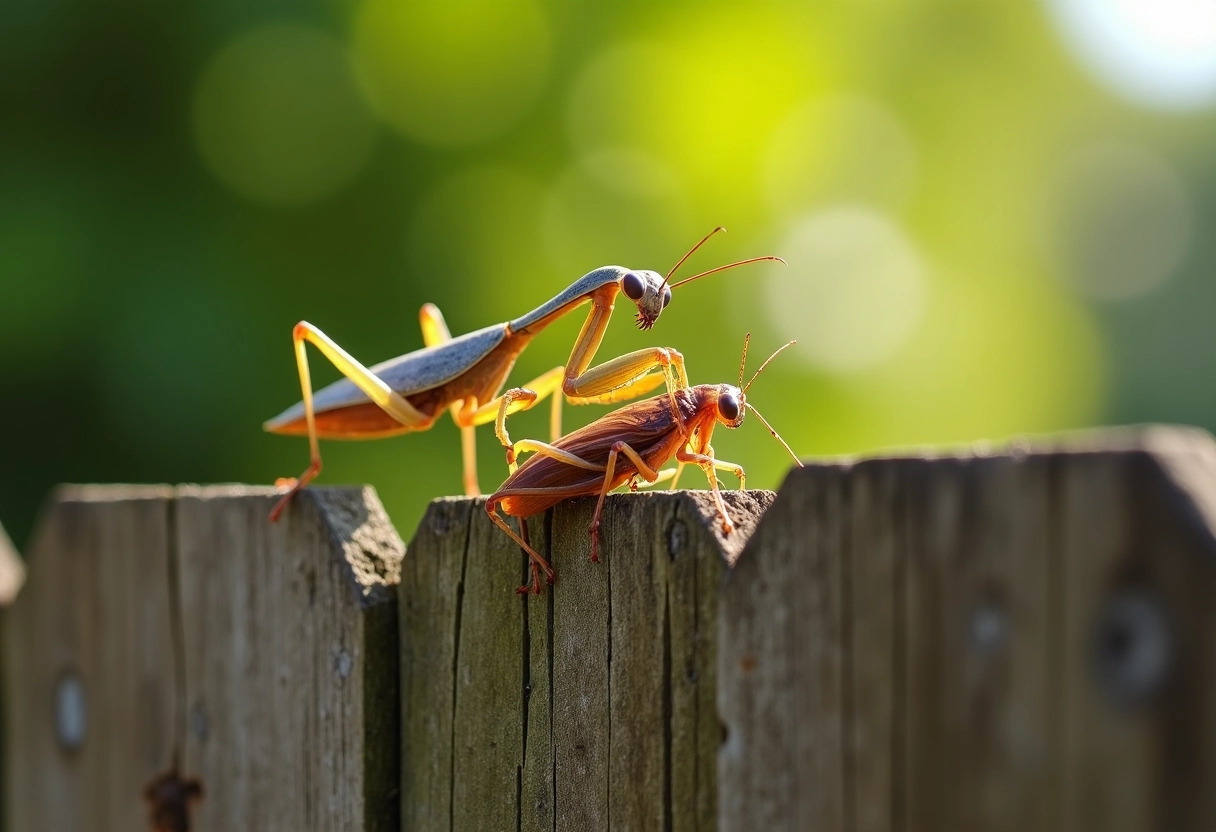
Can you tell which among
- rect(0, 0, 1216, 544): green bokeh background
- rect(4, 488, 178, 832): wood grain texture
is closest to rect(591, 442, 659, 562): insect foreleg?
rect(4, 488, 178, 832): wood grain texture

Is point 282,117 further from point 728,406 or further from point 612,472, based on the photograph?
point 612,472

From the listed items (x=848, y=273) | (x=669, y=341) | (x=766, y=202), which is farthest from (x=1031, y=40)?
(x=669, y=341)

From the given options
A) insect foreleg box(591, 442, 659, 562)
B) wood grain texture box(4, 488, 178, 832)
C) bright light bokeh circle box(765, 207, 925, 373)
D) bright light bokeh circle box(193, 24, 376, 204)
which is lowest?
wood grain texture box(4, 488, 178, 832)

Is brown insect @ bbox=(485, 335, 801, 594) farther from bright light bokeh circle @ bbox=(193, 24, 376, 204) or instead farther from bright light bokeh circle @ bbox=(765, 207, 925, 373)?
bright light bokeh circle @ bbox=(765, 207, 925, 373)

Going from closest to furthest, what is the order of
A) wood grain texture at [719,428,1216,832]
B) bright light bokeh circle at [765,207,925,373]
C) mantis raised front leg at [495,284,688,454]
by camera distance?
wood grain texture at [719,428,1216,832] → mantis raised front leg at [495,284,688,454] → bright light bokeh circle at [765,207,925,373]

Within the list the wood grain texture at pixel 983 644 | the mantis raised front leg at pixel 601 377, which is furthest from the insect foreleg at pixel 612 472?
the mantis raised front leg at pixel 601 377

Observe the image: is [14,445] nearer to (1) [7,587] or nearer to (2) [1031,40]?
(1) [7,587]
